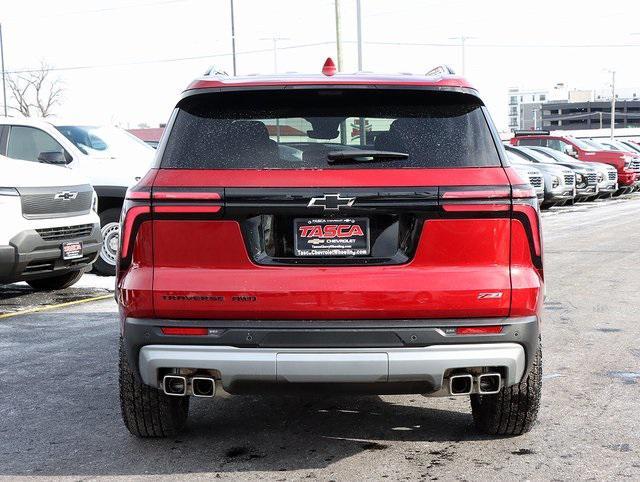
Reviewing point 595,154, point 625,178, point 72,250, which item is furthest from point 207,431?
point 595,154

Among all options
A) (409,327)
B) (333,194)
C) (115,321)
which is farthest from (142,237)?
(115,321)

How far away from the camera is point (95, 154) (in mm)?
12930

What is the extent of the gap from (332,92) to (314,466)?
1709mm

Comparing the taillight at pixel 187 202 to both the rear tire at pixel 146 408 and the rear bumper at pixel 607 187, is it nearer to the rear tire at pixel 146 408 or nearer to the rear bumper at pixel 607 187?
the rear tire at pixel 146 408

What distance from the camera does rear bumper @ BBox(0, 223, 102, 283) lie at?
9.55 meters

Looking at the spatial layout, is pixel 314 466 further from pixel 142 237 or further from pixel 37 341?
pixel 37 341

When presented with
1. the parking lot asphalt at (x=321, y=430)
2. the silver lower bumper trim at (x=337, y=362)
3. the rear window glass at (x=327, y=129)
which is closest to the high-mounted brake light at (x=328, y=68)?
the rear window glass at (x=327, y=129)

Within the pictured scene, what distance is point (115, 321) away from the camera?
28.4ft

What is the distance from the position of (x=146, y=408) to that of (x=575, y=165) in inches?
960

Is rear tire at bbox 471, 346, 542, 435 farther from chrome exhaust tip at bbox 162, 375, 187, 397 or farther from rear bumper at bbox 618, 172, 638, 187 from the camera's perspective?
rear bumper at bbox 618, 172, 638, 187

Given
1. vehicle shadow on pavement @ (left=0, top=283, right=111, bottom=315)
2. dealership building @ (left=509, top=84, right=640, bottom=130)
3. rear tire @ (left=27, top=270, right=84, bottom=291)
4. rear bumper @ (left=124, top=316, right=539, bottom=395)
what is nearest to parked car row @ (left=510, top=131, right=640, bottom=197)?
rear tire @ (left=27, top=270, right=84, bottom=291)

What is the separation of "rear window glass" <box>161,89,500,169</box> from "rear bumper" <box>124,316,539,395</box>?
2.27 feet

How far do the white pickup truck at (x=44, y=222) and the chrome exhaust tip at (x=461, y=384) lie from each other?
6.44 meters

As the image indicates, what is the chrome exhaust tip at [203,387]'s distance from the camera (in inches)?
166
